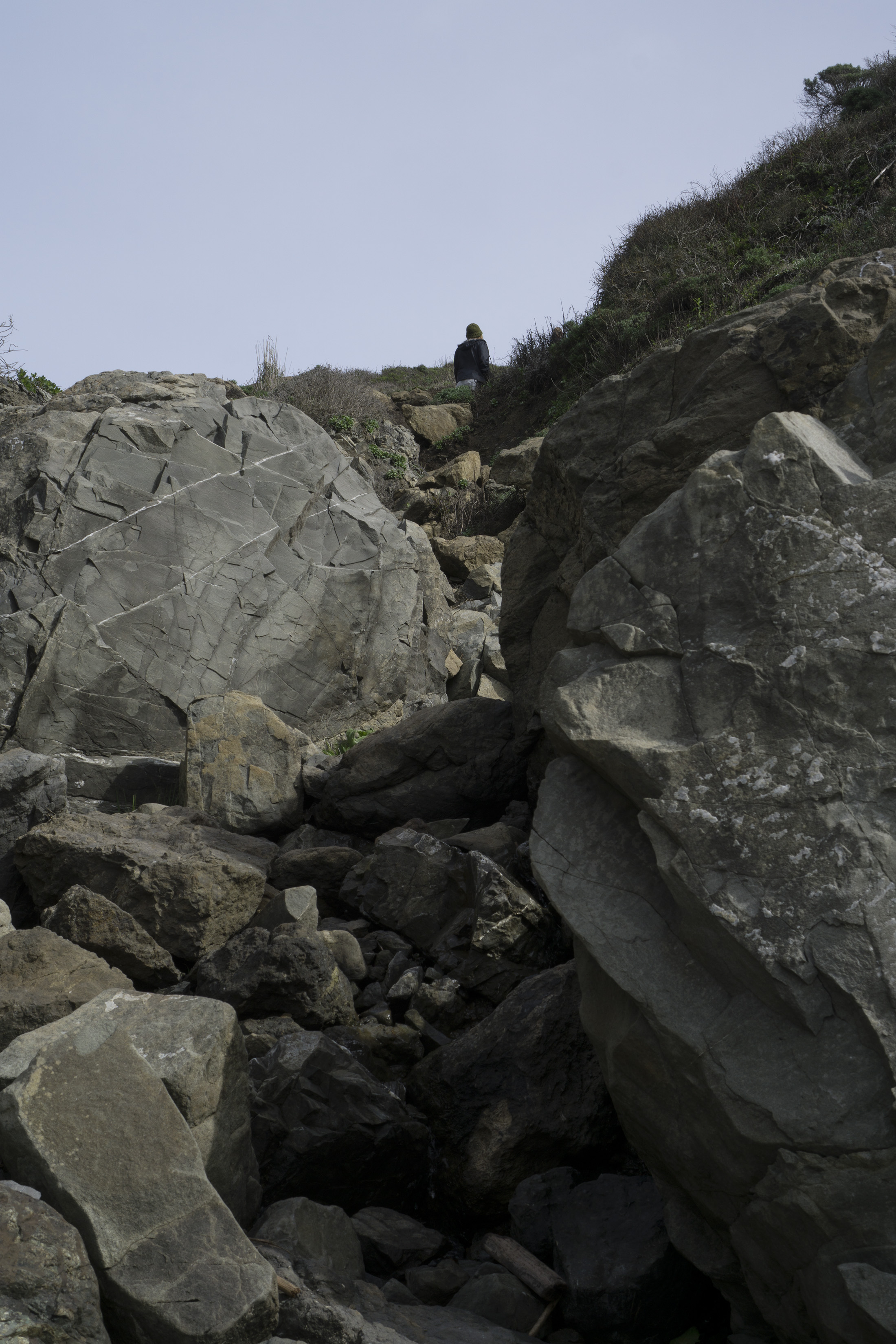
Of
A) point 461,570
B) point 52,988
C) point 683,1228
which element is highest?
point 461,570

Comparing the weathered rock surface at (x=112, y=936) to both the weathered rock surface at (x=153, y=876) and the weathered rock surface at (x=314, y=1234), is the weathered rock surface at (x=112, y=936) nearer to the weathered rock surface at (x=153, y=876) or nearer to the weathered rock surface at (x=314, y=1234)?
the weathered rock surface at (x=153, y=876)

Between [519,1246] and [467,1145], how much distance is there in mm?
455

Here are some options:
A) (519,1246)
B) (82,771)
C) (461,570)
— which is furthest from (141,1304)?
(461,570)

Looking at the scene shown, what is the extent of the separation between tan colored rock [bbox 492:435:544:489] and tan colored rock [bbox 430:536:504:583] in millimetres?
1518

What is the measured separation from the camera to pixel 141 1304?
2389mm

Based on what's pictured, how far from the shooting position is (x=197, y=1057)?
3.13 m

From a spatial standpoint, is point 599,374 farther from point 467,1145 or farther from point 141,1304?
point 141,1304

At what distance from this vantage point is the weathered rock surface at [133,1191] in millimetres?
2412

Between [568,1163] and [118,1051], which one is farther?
[568,1163]

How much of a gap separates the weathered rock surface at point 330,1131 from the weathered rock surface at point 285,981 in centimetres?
51

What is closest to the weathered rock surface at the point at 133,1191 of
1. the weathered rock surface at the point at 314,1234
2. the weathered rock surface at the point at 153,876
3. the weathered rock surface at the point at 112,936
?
the weathered rock surface at the point at 314,1234

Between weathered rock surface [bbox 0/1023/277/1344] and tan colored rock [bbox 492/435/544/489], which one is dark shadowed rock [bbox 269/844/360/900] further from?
tan colored rock [bbox 492/435/544/489]

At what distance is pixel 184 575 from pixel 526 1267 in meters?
6.56

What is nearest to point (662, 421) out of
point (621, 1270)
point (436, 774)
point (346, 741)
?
point (436, 774)
